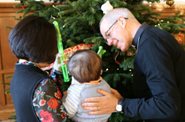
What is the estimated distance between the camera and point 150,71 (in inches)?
37.1

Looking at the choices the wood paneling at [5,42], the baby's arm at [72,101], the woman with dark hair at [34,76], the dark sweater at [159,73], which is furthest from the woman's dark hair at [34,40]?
the wood paneling at [5,42]

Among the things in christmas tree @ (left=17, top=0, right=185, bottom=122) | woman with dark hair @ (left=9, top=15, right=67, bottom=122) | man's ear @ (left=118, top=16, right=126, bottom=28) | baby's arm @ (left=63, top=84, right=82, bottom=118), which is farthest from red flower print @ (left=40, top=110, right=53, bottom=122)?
christmas tree @ (left=17, top=0, right=185, bottom=122)

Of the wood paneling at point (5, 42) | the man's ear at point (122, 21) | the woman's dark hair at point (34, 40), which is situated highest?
the man's ear at point (122, 21)

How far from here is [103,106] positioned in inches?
42.2

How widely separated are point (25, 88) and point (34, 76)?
0.18 feet

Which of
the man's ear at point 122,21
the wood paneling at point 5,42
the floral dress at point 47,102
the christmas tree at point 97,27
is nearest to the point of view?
the floral dress at point 47,102

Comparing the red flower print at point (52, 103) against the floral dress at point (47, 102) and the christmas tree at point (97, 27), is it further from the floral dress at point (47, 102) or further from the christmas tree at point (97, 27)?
the christmas tree at point (97, 27)

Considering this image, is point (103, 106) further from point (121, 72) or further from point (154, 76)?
point (121, 72)

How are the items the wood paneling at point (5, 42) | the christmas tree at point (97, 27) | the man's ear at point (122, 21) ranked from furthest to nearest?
the wood paneling at point (5, 42) → the christmas tree at point (97, 27) → the man's ear at point (122, 21)

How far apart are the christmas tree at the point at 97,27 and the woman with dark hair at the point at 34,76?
1.72 feet

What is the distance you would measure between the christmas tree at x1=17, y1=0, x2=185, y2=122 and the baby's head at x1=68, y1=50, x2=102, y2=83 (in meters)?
0.31

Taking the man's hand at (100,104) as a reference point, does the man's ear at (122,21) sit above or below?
above

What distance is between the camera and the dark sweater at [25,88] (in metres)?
0.89

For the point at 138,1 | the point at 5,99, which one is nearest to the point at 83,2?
the point at 138,1
